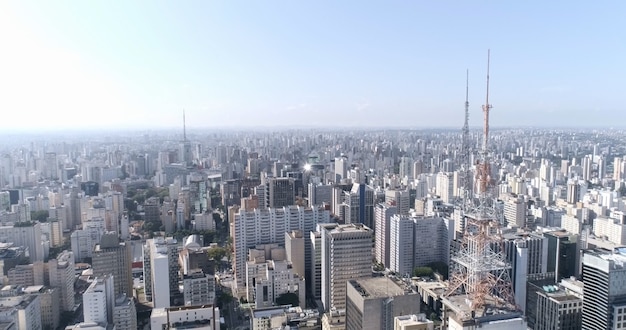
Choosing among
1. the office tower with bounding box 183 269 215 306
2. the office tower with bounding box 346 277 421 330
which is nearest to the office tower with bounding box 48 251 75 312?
the office tower with bounding box 183 269 215 306

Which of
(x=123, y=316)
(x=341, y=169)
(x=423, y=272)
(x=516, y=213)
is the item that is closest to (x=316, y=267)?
(x=423, y=272)

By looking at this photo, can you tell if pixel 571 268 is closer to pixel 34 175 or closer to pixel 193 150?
pixel 34 175

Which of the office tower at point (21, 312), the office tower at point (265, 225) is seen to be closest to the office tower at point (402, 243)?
the office tower at point (265, 225)

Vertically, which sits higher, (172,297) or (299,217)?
(299,217)

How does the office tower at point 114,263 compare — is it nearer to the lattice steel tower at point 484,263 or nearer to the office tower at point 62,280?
the office tower at point 62,280

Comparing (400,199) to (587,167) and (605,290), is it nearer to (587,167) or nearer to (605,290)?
(605,290)

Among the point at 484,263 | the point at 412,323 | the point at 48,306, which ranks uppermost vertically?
the point at 484,263

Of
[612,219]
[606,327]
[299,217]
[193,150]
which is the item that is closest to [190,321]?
[299,217]
